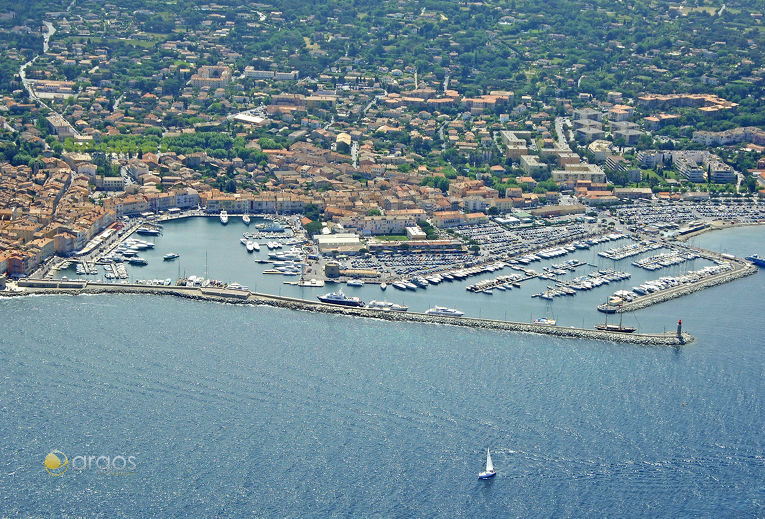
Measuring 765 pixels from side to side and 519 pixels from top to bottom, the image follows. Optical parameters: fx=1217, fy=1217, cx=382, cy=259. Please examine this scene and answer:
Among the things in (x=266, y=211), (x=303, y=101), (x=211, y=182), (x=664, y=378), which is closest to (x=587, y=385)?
(x=664, y=378)

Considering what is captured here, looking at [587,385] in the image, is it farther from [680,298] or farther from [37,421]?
[37,421]

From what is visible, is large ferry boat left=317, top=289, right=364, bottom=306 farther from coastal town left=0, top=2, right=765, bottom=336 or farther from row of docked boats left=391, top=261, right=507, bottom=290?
row of docked boats left=391, top=261, right=507, bottom=290

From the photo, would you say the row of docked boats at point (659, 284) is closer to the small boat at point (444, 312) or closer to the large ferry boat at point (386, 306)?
the small boat at point (444, 312)

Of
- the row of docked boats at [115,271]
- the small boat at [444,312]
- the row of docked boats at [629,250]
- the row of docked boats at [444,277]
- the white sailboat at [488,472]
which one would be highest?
the row of docked boats at [629,250]

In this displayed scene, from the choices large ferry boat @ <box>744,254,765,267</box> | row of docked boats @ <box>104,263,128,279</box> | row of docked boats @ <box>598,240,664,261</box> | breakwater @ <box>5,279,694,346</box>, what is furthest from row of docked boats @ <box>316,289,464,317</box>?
large ferry boat @ <box>744,254,765,267</box>

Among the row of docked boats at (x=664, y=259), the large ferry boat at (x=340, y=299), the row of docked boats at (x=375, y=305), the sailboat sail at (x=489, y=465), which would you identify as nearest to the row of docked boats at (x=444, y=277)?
the row of docked boats at (x=375, y=305)

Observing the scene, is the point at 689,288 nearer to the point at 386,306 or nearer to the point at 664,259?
the point at 664,259
